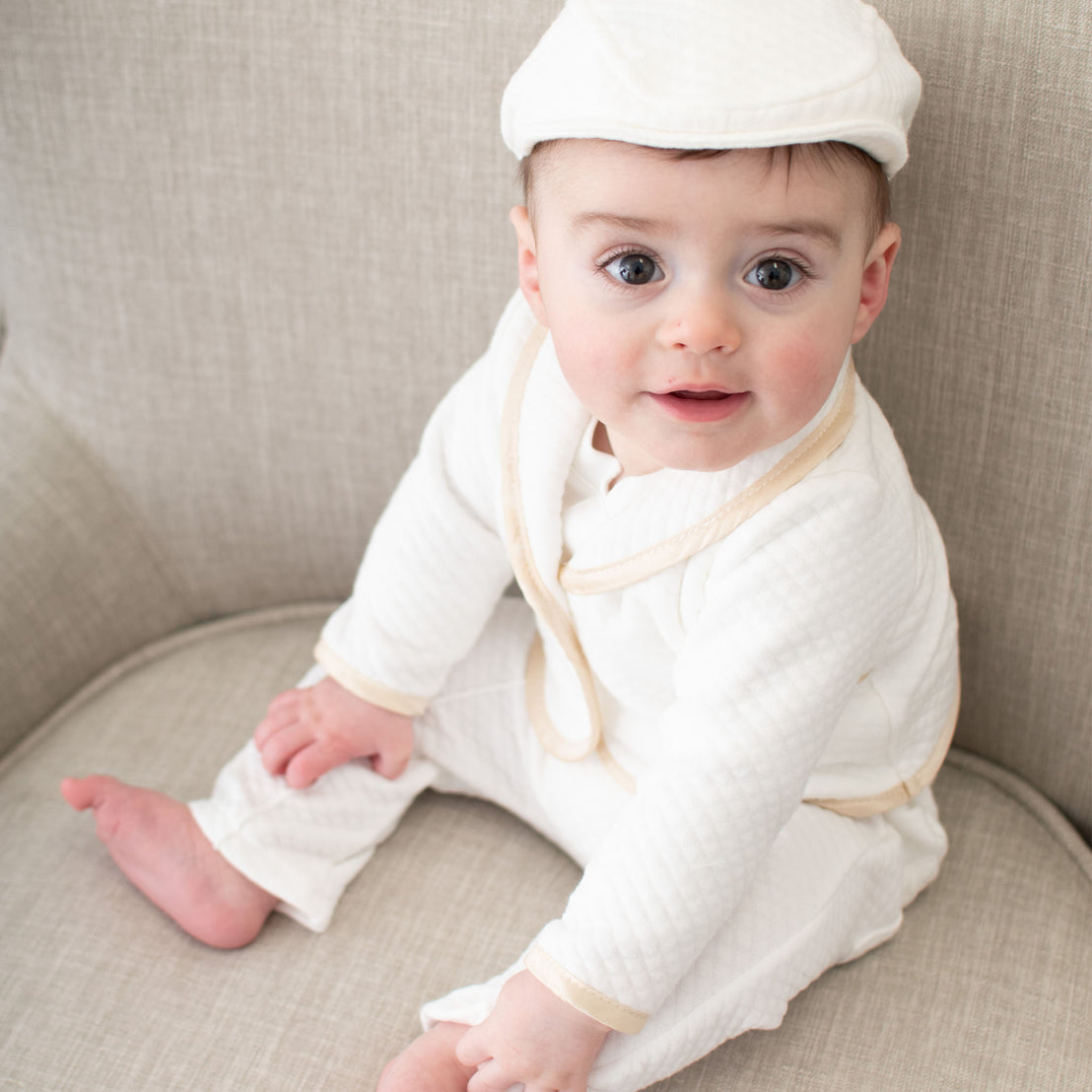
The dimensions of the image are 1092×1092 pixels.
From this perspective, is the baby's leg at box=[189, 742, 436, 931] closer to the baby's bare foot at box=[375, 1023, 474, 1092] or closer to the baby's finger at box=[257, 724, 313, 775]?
the baby's finger at box=[257, 724, 313, 775]

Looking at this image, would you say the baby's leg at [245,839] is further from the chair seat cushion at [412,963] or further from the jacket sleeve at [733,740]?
the jacket sleeve at [733,740]

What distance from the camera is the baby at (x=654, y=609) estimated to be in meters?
0.65

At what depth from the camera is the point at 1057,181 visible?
2.60 feet

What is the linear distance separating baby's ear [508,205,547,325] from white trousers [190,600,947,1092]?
33 centimetres

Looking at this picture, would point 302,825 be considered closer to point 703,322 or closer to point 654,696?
point 654,696

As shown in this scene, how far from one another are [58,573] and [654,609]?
0.54 m

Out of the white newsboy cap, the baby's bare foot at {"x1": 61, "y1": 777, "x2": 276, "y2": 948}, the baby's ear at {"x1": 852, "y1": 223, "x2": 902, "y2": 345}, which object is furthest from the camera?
the baby's bare foot at {"x1": 61, "y1": 777, "x2": 276, "y2": 948}

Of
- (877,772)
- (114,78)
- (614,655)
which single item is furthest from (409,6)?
(877,772)

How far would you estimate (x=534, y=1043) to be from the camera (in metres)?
0.75

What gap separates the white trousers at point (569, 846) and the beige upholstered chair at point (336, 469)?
30mm

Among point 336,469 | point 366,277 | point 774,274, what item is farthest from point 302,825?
point 774,274

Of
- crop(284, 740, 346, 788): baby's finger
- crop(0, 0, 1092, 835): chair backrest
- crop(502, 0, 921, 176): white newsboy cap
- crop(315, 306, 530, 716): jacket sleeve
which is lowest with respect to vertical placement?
crop(284, 740, 346, 788): baby's finger

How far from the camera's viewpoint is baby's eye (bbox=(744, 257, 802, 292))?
2.21ft

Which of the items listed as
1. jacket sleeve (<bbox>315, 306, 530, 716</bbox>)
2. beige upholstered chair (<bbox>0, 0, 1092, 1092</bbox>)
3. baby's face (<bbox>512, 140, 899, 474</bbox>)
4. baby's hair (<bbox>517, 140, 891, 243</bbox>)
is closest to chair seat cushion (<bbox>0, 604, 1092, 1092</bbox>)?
beige upholstered chair (<bbox>0, 0, 1092, 1092</bbox>)
